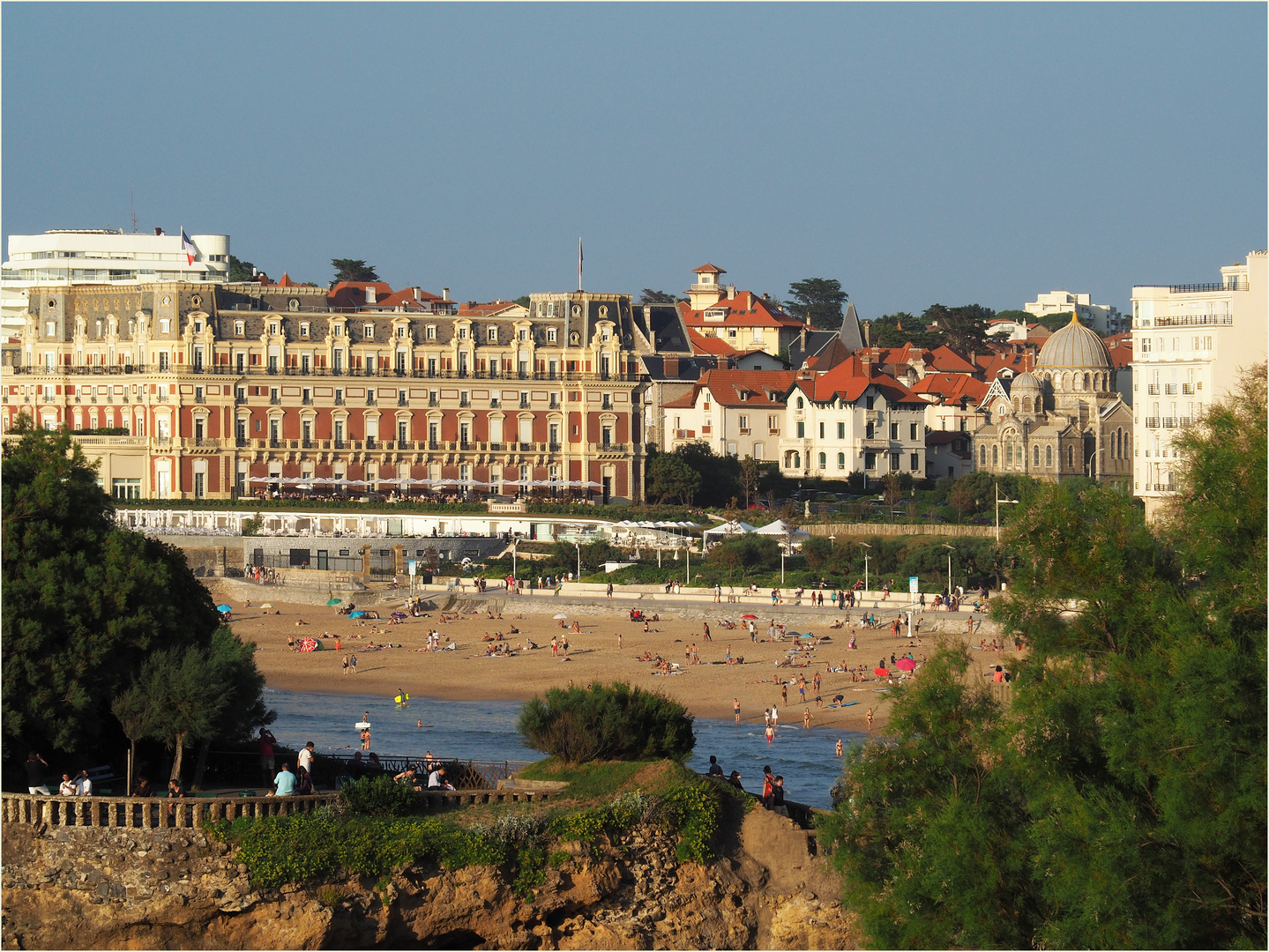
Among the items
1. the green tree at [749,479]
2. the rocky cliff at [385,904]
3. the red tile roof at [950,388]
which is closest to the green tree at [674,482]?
the green tree at [749,479]

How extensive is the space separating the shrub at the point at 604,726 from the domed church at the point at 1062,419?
9269cm

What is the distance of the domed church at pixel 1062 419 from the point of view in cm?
12438

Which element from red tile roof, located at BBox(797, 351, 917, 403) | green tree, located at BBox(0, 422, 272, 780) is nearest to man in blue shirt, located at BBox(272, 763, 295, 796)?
green tree, located at BBox(0, 422, 272, 780)

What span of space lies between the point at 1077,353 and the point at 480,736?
8889 centimetres

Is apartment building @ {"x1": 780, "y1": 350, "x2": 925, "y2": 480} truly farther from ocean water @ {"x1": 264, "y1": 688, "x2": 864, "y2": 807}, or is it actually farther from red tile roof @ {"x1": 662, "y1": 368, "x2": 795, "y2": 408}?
ocean water @ {"x1": 264, "y1": 688, "x2": 864, "y2": 807}

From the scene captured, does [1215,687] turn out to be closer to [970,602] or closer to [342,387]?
[970,602]

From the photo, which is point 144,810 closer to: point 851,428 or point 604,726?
point 604,726

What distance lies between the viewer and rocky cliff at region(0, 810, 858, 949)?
25969 millimetres

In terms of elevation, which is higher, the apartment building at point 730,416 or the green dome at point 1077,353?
the green dome at point 1077,353

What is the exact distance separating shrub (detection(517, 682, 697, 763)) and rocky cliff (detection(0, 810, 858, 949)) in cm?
233

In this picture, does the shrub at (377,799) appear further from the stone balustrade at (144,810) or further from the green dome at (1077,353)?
the green dome at (1077,353)

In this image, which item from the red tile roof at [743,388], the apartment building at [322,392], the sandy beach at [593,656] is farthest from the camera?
the red tile roof at [743,388]

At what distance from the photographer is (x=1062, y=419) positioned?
12562cm

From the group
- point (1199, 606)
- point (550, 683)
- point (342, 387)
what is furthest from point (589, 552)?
point (1199, 606)
